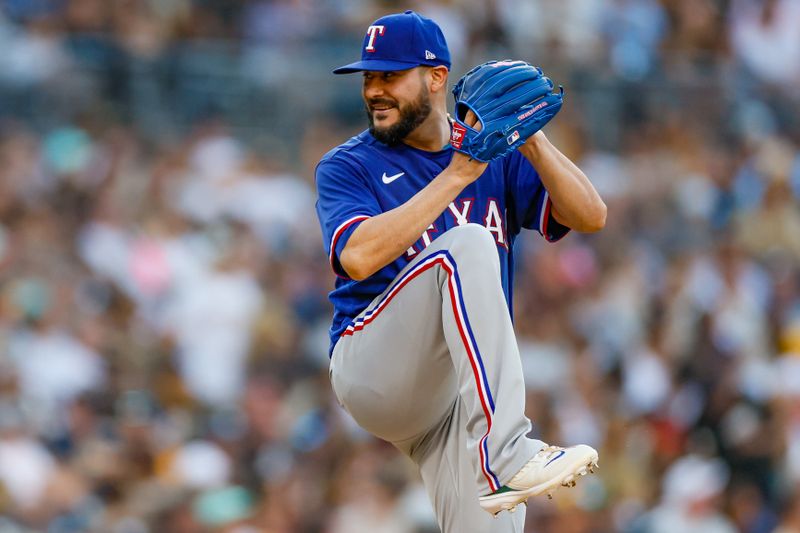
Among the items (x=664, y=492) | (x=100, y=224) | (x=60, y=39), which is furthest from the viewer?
(x=60, y=39)

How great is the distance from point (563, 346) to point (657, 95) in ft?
9.59

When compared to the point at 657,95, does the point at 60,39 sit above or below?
above

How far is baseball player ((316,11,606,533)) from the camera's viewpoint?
4352 mm

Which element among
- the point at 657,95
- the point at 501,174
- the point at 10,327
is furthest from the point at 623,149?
the point at 501,174

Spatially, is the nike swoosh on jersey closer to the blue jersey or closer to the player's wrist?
the blue jersey

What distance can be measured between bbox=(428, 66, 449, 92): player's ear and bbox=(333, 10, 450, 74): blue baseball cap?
0.10ft

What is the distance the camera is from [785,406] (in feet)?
30.1

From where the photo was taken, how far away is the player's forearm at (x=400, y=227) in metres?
4.52

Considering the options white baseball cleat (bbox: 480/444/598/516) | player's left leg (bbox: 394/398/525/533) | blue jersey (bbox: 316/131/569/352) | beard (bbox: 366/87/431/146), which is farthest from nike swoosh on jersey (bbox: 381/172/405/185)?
white baseball cleat (bbox: 480/444/598/516)

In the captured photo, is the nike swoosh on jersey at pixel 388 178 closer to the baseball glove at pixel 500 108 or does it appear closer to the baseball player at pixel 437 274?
the baseball player at pixel 437 274

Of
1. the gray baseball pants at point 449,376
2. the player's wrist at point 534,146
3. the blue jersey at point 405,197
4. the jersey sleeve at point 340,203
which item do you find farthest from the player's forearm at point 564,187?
the jersey sleeve at point 340,203

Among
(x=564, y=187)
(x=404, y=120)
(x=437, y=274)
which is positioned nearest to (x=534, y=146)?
(x=564, y=187)

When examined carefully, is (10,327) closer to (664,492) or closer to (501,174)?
(664,492)

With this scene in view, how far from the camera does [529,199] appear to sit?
500cm
